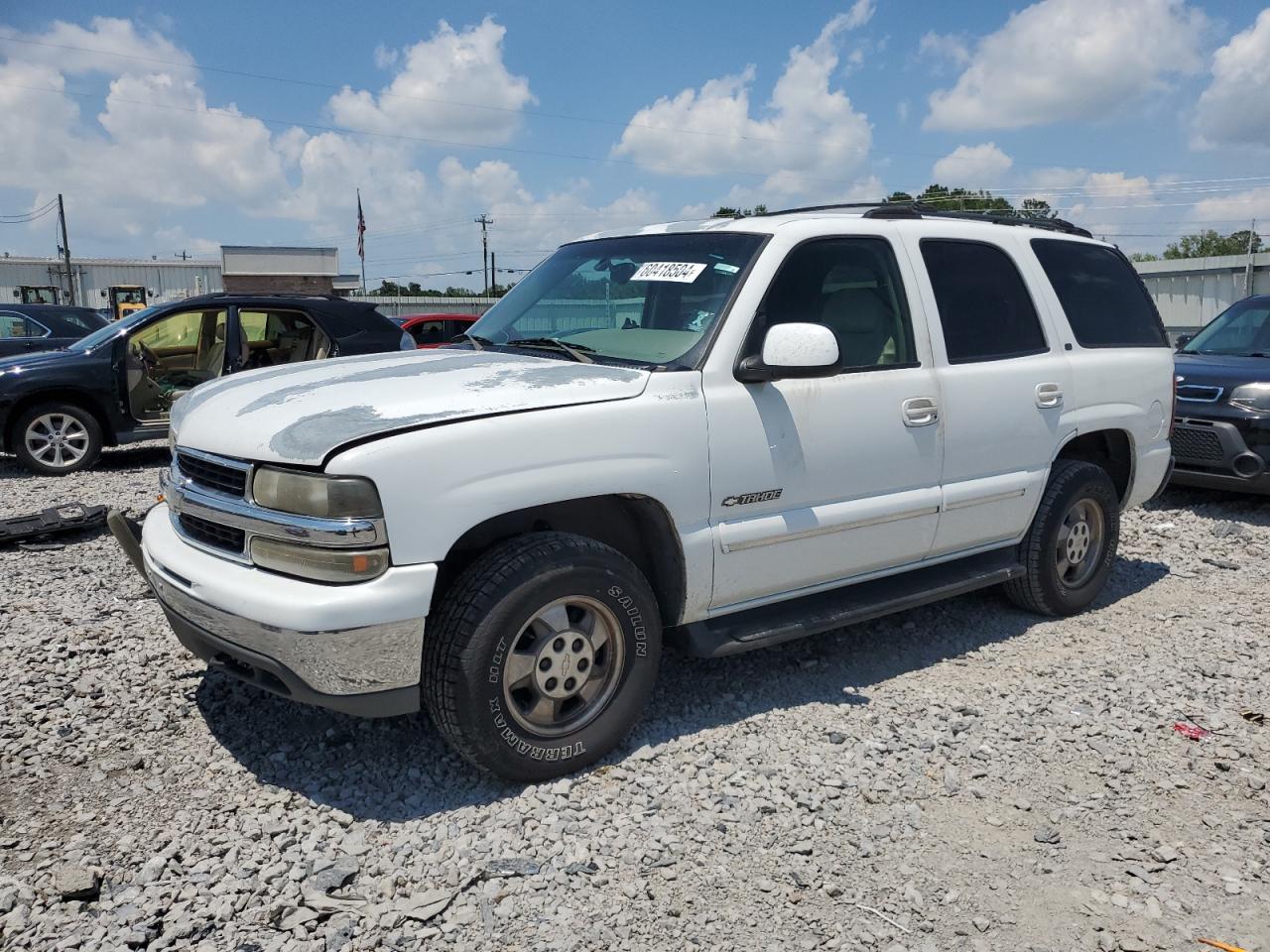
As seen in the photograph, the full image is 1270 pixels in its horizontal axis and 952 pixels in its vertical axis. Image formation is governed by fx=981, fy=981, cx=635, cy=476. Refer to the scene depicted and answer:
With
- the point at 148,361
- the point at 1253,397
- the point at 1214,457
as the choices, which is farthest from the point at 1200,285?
the point at 148,361

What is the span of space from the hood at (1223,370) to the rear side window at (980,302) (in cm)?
370

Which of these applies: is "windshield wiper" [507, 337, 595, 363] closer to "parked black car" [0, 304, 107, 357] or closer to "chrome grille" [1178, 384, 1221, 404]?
"chrome grille" [1178, 384, 1221, 404]

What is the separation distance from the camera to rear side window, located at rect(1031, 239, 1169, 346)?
5082 mm

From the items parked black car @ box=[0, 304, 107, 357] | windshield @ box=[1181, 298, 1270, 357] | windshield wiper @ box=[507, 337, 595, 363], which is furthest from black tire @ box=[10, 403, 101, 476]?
windshield @ box=[1181, 298, 1270, 357]

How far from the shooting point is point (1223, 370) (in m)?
7.93

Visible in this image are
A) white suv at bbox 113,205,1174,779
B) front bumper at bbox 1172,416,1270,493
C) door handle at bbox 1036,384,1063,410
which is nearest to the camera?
white suv at bbox 113,205,1174,779

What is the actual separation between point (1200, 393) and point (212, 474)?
759 cm

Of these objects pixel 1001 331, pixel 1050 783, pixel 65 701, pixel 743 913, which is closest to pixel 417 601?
pixel 743 913

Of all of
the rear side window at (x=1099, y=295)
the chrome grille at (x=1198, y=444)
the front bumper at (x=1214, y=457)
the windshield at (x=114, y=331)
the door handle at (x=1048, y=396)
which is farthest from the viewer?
the windshield at (x=114, y=331)

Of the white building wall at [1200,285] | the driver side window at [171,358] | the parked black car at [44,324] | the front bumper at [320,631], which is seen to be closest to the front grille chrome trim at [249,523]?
the front bumper at [320,631]

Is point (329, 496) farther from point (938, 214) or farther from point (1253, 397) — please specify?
point (1253, 397)

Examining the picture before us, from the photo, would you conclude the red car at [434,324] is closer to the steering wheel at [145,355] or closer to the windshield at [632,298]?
the steering wheel at [145,355]

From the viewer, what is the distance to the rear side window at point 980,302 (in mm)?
4449

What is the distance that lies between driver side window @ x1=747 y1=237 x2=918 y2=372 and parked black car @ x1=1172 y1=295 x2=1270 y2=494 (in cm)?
456
